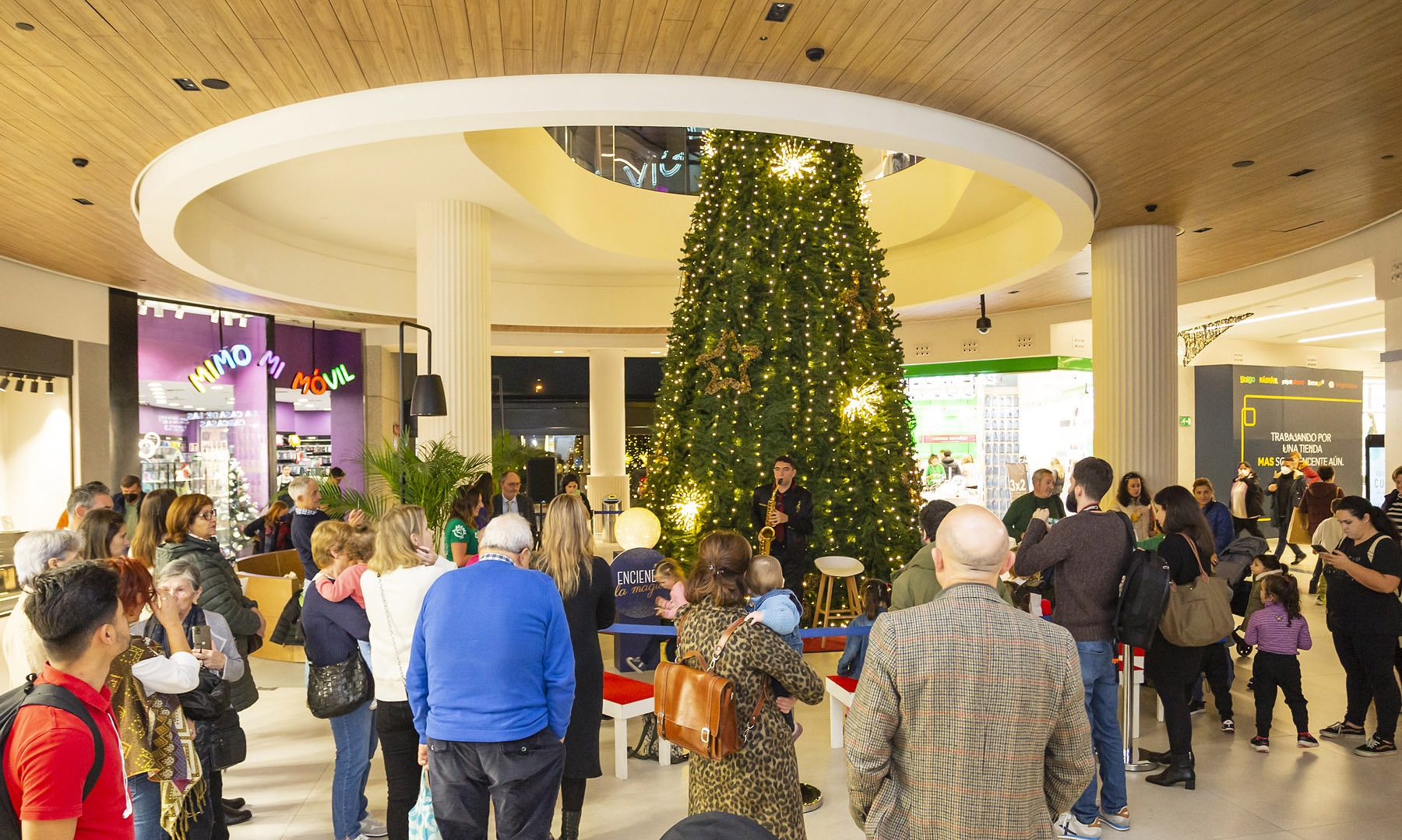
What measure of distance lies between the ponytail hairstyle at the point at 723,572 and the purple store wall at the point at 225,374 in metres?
12.6

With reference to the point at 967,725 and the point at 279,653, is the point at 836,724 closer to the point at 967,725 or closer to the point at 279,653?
the point at 967,725

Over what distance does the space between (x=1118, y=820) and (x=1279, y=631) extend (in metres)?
1.90

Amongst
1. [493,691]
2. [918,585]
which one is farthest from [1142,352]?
[493,691]

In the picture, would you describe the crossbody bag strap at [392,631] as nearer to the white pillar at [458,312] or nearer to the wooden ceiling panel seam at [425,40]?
the wooden ceiling panel seam at [425,40]

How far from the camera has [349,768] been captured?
407cm

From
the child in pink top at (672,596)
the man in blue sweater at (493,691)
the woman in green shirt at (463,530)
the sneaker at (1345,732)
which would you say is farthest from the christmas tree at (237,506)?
the sneaker at (1345,732)

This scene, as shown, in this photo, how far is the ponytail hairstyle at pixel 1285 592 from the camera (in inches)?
205

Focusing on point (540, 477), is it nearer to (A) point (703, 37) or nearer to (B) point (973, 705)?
(A) point (703, 37)

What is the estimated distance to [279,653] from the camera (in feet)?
25.8

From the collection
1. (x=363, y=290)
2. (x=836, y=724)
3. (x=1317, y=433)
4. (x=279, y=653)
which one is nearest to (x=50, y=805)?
(x=836, y=724)

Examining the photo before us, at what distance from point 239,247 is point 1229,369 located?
17.2 meters

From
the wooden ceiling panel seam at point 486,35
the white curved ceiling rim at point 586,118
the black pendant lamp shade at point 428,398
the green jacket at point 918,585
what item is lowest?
the green jacket at point 918,585

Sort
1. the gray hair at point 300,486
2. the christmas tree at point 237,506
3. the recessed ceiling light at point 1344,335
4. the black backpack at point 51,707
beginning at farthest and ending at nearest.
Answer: the recessed ceiling light at point 1344,335, the christmas tree at point 237,506, the gray hair at point 300,486, the black backpack at point 51,707

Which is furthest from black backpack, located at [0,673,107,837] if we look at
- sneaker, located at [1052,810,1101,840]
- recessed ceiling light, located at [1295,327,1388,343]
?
recessed ceiling light, located at [1295,327,1388,343]
